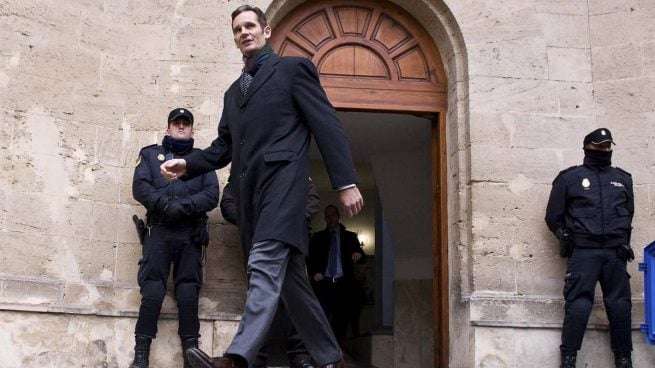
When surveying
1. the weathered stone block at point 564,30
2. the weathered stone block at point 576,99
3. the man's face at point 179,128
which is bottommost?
the man's face at point 179,128

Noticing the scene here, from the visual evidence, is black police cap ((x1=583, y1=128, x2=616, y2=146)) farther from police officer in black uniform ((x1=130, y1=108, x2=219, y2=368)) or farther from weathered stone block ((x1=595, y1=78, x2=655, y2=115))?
police officer in black uniform ((x1=130, y1=108, x2=219, y2=368))

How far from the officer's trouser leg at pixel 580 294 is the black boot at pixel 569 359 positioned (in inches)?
1.4

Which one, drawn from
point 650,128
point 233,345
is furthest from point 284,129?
point 650,128

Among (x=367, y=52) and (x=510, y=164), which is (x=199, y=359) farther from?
(x=367, y=52)

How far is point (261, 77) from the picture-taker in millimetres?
4539

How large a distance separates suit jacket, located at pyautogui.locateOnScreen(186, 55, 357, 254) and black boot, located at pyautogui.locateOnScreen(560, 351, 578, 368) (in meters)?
3.32

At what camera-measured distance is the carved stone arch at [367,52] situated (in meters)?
7.96

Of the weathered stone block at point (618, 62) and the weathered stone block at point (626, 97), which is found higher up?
the weathered stone block at point (618, 62)

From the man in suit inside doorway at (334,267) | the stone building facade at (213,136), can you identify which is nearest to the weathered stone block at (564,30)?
the stone building facade at (213,136)

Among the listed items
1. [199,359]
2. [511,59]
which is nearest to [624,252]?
[511,59]

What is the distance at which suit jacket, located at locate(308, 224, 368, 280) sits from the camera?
994 cm

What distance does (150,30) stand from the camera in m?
7.43

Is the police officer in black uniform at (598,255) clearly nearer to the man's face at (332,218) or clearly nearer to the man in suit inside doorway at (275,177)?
the man in suit inside doorway at (275,177)

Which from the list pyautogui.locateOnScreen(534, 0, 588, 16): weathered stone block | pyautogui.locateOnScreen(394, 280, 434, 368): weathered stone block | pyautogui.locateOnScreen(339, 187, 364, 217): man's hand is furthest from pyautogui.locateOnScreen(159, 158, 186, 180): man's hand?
pyautogui.locateOnScreen(394, 280, 434, 368): weathered stone block
